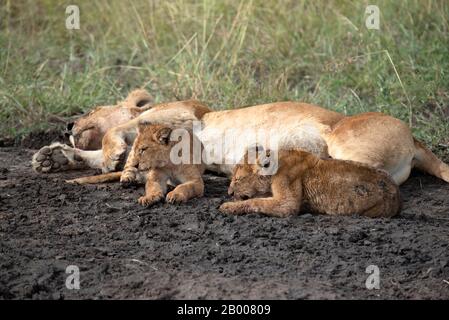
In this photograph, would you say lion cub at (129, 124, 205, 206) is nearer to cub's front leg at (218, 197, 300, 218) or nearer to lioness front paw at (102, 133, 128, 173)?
cub's front leg at (218, 197, 300, 218)

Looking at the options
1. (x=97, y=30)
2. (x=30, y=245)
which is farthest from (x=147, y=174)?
(x=97, y=30)

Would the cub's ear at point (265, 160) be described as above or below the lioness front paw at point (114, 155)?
above

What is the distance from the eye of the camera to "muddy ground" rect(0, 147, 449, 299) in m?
4.65

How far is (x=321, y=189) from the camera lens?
18.8 feet

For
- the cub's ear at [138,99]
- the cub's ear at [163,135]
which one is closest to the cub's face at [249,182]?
the cub's ear at [163,135]

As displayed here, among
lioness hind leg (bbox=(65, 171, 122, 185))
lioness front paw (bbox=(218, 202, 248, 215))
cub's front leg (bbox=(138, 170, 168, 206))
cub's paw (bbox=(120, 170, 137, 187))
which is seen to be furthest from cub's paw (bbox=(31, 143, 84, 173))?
lioness front paw (bbox=(218, 202, 248, 215))

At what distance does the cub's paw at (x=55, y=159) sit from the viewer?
715 cm

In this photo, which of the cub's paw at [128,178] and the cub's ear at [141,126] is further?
the cub's ear at [141,126]

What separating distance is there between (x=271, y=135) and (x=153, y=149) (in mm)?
1081

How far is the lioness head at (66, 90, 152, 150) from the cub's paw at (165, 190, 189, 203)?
181 centimetres

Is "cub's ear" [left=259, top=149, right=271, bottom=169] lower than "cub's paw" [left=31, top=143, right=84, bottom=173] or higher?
higher

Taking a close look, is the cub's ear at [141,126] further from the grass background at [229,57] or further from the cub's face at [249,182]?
the grass background at [229,57]

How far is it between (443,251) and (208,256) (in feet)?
4.24

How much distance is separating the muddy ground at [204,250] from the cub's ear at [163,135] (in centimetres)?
42
